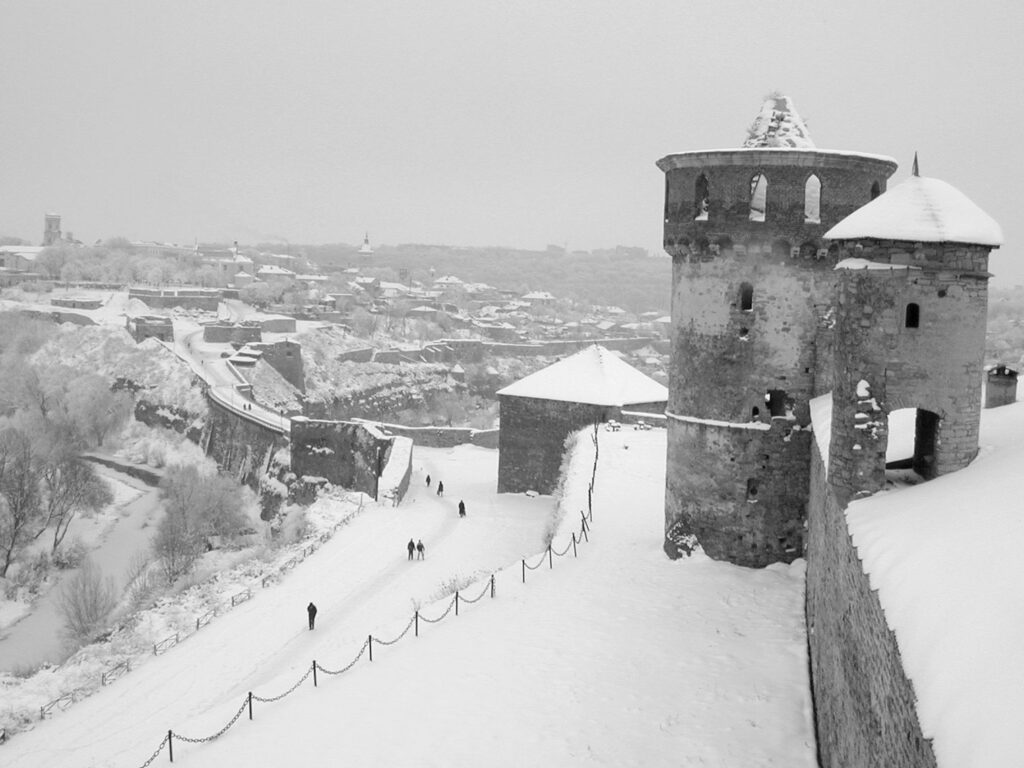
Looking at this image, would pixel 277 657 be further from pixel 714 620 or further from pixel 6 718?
pixel 714 620

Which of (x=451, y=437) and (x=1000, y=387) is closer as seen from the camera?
(x=1000, y=387)

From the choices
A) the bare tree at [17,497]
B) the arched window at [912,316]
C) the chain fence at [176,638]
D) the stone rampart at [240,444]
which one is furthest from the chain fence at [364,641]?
the stone rampart at [240,444]

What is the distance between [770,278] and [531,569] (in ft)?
20.6

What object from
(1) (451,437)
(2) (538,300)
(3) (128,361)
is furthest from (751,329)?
(2) (538,300)

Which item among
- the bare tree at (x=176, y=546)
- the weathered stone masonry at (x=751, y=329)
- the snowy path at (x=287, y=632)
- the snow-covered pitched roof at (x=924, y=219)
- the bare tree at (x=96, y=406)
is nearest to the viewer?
the snow-covered pitched roof at (x=924, y=219)

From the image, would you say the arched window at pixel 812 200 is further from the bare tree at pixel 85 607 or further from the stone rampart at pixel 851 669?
the bare tree at pixel 85 607

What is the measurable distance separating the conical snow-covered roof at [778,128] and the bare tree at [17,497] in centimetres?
2577

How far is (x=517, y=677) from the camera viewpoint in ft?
37.0

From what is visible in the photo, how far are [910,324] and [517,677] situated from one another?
613cm

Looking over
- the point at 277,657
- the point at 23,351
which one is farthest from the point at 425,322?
the point at 277,657

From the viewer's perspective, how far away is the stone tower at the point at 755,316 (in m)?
14.0

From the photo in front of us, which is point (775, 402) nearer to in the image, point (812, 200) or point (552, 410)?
point (812, 200)

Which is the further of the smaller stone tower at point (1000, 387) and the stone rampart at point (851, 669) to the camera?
the smaller stone tower at point (1000, 387)

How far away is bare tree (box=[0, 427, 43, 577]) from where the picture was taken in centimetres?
2944
